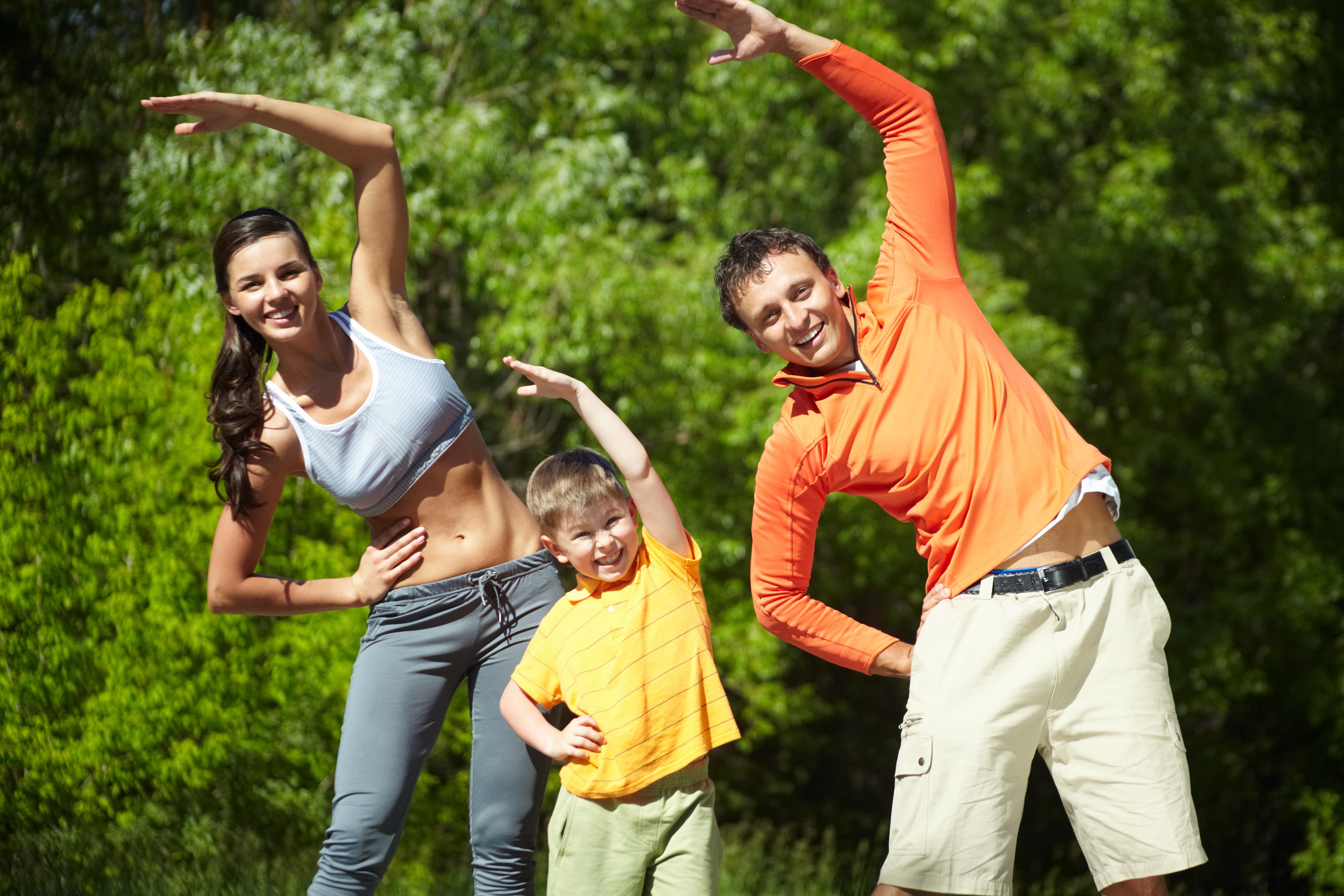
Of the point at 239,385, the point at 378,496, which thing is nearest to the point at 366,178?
the point at 239,385

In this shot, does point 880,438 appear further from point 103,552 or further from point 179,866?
point 103,552

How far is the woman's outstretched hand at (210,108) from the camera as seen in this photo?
2352 millimetres

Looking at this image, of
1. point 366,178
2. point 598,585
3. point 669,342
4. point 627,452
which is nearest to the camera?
point 627,452

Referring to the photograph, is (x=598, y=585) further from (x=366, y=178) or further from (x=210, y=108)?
(x=210, y=108)

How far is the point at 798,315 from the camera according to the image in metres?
2.21

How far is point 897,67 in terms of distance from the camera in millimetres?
10062

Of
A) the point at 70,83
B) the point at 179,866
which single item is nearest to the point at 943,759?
the point at 179,866

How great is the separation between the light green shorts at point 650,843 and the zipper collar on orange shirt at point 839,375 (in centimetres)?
76

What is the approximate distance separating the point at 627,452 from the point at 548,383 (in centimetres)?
25

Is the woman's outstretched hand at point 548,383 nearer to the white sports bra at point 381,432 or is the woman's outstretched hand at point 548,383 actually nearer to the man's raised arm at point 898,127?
the white sports bra at point 381,432

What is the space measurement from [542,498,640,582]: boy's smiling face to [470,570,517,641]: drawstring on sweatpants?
0.69 ft

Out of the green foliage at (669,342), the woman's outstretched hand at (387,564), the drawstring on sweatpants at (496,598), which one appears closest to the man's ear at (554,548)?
the drawstring on sweatpants at (496,598)

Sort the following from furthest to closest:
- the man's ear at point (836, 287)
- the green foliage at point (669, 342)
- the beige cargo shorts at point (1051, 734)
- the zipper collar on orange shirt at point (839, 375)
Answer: the green foliage at point (669, 342), the man's ear at point (836, 287), the zipper collar on orange shirt at point (839, 375), the beige cargo shorts at point (1051, 734)

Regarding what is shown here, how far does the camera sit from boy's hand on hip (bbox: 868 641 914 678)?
7.77 ft
